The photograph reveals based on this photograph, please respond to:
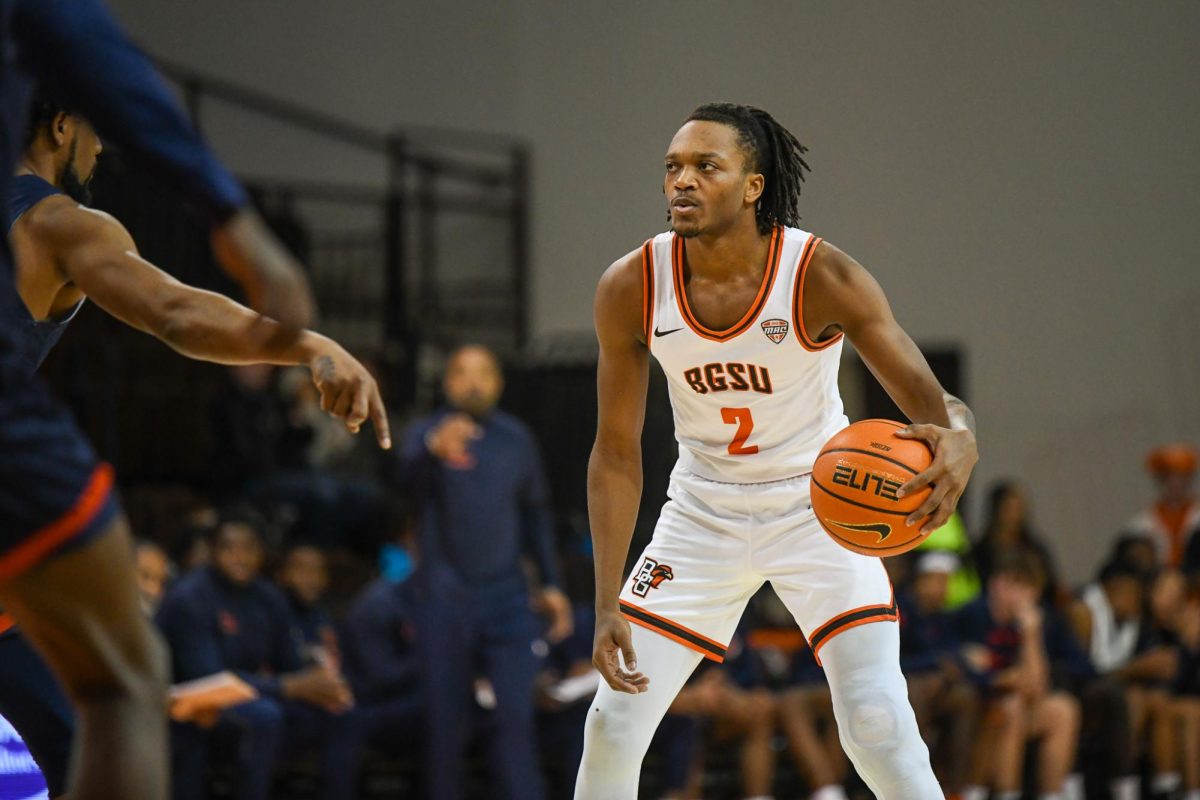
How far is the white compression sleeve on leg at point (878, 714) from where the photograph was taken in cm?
360

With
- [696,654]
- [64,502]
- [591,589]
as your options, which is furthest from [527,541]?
[64,502]

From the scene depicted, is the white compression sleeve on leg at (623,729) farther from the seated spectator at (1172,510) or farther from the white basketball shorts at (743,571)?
the seated spectator at (1172,510)

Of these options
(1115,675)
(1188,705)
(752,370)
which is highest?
(752,370)

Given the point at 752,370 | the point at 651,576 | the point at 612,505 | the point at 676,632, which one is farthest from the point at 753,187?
the point at 676,632

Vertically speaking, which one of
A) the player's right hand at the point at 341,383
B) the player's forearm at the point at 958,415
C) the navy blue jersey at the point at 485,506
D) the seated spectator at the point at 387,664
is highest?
the player's right hand at the point at 341,383

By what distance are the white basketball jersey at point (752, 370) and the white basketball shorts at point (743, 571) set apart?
0.23ft

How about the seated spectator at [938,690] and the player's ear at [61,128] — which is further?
the seated spectator at [938,690]

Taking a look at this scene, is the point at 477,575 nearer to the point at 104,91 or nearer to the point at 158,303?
the point at 158,303

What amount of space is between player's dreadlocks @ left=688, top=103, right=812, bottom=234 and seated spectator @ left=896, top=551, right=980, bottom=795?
4592mm

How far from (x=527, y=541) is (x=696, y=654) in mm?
3681

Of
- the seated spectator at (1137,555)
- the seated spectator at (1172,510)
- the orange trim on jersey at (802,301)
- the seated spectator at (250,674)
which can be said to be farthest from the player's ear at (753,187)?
the seated spectator at (1172,510)

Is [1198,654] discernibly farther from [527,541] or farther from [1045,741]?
[527,541]

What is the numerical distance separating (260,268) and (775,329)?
178 cm

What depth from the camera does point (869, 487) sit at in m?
3.44
